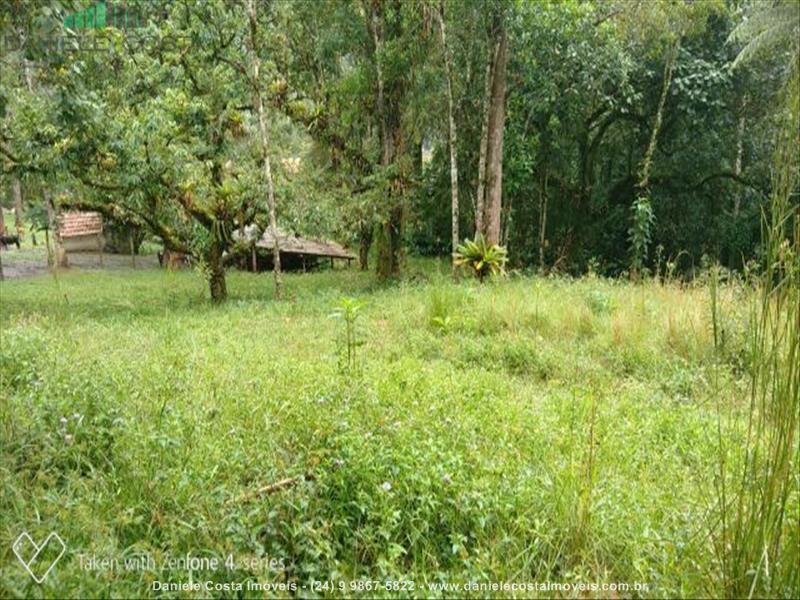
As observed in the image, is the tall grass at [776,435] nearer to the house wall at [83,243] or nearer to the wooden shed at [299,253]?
the wooden shed at [299,253]

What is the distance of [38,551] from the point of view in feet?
5.95

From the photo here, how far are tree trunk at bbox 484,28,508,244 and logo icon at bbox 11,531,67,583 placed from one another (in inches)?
339

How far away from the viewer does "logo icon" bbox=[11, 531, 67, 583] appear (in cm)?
175

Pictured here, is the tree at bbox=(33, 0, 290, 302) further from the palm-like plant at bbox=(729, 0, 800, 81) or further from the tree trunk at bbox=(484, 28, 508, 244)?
the palm-like plant at bbox=(729, 0, 800, 81)

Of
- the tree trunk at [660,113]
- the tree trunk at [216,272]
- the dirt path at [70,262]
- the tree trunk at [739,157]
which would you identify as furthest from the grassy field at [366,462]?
the dirt path at [70,262]

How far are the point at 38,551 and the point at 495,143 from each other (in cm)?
901

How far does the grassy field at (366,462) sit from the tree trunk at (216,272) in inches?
142

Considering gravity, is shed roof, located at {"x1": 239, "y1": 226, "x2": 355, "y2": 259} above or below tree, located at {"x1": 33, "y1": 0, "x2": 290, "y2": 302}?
below

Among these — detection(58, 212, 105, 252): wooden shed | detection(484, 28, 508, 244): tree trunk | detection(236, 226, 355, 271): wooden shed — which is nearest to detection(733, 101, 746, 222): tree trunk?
detection(484, 28, 508, 244): tree trunk

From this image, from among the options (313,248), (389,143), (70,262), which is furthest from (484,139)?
(70,262)

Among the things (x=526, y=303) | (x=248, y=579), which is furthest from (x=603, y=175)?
(x=248, y=579)

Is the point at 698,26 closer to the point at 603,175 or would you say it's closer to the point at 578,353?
the point at 603,175

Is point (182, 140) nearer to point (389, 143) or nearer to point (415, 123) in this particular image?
point (389, 143)

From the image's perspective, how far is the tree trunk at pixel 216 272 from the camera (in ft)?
28.7
